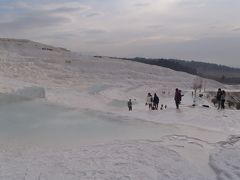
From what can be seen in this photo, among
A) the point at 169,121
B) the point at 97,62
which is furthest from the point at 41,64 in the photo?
the point at 169,121

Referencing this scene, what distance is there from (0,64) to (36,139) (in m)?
41.4

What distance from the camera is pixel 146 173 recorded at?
881 cm

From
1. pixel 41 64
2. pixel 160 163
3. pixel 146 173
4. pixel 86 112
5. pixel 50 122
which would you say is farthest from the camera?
pixel 41 64

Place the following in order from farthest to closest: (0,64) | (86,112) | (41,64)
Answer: (41,64) → (0,64) → (86,112)

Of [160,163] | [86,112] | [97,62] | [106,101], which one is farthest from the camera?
Answer: [97,62]

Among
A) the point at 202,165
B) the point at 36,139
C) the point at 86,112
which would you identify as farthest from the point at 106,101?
the point at 202,165

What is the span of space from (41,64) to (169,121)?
144 feet

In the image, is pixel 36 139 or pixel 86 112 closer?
pixel 36 139

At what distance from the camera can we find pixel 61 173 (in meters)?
8.84

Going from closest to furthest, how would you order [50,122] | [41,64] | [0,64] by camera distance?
[50,122] → [0,64] → [41,64]

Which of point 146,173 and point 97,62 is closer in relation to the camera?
point 146,173

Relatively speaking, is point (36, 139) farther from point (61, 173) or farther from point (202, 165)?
point (202, 165)

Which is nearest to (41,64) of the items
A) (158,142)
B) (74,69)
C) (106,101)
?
(74,69)

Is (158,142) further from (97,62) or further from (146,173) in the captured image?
(97,62)
